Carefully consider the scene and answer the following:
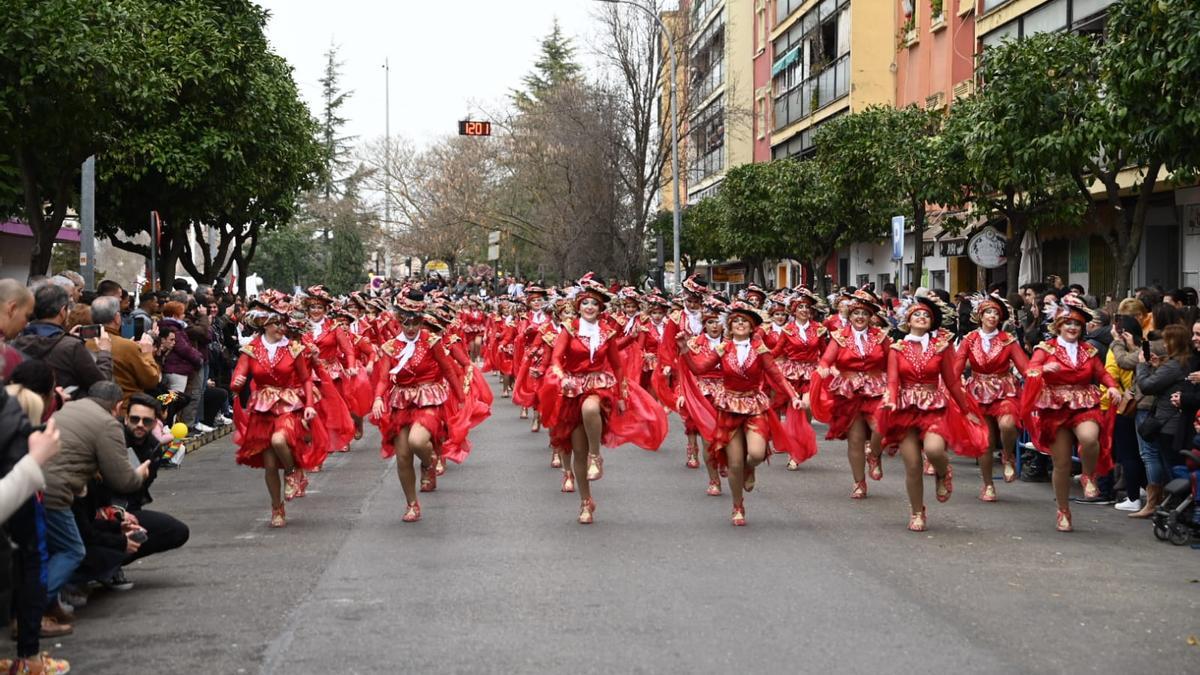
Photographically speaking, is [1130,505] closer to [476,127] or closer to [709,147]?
[476,127]

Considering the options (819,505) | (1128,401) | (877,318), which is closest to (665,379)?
(877,318)

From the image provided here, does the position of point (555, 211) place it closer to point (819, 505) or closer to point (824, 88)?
point (824, 88)

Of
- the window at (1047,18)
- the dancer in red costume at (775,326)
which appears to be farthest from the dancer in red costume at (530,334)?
the window at (1047,18)

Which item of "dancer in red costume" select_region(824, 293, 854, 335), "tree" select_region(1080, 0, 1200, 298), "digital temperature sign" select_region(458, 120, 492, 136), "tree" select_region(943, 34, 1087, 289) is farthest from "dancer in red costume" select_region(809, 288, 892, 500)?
"digital temperature sign" select_region(458, 120, 492, 136)

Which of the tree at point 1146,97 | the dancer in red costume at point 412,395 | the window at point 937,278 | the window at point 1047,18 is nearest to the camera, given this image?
the dancer in red costume at point 412,395

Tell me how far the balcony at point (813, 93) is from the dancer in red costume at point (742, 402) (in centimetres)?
3130

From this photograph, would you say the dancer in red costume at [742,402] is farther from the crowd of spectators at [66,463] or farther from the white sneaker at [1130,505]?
the crowd of spectators at [66,463]

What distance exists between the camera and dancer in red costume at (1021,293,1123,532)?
1141 centimetres

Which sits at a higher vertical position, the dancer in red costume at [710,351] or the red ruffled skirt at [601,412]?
the dancer in red costume at [710,351]

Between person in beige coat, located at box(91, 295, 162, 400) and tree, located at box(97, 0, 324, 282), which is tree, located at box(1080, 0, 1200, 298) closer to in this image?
person in beige coat, located at box(91, 295, 162, 400)

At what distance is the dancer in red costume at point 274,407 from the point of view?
11.5m

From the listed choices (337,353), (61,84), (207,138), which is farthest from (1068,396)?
(207,138)

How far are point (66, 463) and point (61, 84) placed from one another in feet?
33.9

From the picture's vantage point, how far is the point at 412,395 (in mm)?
11711
